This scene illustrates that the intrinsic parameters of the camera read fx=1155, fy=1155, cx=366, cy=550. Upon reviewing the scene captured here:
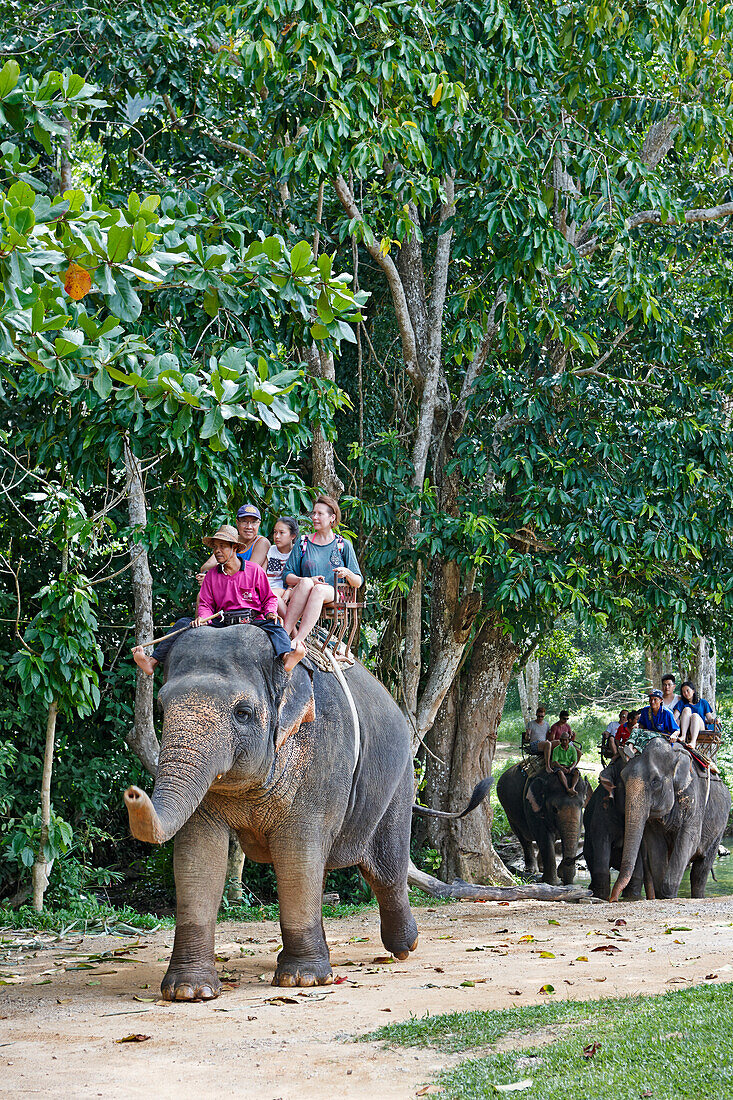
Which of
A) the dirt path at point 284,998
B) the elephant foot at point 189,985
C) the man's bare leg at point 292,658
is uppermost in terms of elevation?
the man's bare leg at point 292,658

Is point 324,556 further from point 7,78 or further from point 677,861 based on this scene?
point 677,861

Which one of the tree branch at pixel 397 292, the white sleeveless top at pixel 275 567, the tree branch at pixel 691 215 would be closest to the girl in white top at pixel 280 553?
the white sleeveless top at pixel 275 567

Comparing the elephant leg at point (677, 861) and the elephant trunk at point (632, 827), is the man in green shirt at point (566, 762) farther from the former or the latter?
the elephant trunk at point (632, 827)

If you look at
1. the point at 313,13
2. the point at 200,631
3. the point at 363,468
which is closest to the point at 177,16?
the point at 313,13

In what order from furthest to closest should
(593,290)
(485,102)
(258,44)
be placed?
1. (593,290)
2. (485,102)
3. (258,44)

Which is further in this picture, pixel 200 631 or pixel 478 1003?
pixel 200 631

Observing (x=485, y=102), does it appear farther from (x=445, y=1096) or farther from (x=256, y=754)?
(x=445, y=1096)

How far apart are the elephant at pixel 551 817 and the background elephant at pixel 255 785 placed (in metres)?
8.87

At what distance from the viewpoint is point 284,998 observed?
5.75 metres

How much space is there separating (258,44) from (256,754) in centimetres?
501

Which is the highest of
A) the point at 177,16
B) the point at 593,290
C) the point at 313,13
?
the point at 177,16

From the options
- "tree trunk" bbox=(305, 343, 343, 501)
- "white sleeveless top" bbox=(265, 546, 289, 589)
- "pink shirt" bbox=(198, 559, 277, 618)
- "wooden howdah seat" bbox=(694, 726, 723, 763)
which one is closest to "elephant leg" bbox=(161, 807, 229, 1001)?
"pink shirt" bbox=(198, 559, 277, 618)

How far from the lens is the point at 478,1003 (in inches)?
218

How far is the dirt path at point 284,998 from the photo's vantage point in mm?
4371
